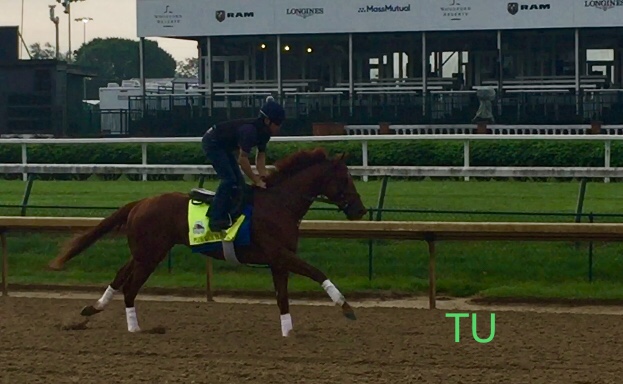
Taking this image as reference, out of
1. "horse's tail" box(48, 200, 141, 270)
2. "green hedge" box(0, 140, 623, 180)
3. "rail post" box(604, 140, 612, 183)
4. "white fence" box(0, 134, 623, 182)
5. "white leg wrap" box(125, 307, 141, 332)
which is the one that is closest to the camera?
"white leg wrap" box(125, 307, 141, 332)

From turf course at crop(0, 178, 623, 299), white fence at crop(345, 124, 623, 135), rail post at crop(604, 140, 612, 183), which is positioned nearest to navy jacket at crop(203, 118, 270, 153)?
turf course at crop(0, 178, 623, 299)

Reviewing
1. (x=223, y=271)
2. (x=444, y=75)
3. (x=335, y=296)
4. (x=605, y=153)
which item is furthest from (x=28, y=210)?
(x=444, y=75)

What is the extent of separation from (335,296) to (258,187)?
1.05 meters

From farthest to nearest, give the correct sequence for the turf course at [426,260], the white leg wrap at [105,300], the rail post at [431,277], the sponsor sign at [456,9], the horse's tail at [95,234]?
the sponsor sign at [456,9] → the turf course at [426,260] → the rail post at [431,277] → the horse's tail at [95,234] → the white leg wrap at [105,300]

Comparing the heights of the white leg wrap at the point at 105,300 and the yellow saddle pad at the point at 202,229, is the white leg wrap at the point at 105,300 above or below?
below

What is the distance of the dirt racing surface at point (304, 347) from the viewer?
741 cm

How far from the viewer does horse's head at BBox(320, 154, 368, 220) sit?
30.2 feet

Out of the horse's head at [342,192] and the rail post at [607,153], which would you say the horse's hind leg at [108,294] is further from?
the rail post at [607,153]

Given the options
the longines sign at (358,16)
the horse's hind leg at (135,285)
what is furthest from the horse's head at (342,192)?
the longines sign at (358,16)

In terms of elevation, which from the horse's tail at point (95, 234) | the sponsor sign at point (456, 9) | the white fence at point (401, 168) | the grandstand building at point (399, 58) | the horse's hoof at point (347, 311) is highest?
the sponsor sign at point (456, 9)

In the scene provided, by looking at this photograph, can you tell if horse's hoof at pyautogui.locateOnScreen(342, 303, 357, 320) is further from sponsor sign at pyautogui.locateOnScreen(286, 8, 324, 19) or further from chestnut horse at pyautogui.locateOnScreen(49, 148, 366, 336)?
sponsor sign at pyautogui.locateOnScreen(286, 8, 324, 19)

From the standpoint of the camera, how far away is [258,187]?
9.22m

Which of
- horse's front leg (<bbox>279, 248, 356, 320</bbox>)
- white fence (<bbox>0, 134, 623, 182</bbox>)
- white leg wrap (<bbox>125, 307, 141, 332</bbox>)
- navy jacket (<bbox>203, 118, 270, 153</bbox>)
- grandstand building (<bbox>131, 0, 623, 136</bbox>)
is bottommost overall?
white leg wrap (<bbox>125, 307, 141, 332</bbox>)

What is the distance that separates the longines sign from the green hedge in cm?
924
